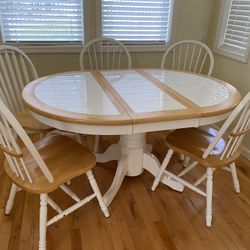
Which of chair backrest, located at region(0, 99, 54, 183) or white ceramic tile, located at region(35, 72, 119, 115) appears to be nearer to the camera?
chair backrest, located at region(0, 99, 54, 183)

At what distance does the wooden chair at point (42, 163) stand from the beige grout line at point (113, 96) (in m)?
0.34

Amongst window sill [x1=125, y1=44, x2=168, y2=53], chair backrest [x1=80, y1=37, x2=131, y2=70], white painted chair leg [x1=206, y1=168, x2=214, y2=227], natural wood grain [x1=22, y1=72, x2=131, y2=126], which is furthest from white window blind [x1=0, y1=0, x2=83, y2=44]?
white painted chair leg [x1=206, y1=168, x2=214, y2=227]

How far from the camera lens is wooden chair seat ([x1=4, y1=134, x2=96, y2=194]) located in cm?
125

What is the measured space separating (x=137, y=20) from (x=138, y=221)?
6.41 feet

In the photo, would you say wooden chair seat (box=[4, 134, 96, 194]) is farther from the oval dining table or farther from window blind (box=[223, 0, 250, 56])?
window blind (box=[223, 0, 250, 56])

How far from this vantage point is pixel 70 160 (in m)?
1.42

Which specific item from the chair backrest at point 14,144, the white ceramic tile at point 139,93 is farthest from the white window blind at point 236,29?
the chair backrest at point 14,144

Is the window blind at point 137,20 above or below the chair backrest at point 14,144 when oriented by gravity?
above

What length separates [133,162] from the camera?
1826 mm

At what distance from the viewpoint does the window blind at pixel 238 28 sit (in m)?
2.26

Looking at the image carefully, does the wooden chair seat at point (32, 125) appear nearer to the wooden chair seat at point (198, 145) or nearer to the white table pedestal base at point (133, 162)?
the white table pedestal base at point (133, 162)

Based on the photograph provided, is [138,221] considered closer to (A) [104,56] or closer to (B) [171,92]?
(B) [171,92]

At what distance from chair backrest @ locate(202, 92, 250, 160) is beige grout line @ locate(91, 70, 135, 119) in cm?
49

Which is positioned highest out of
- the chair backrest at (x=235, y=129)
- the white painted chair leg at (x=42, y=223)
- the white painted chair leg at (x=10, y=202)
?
the chair backrest at (x=235, y=129)
